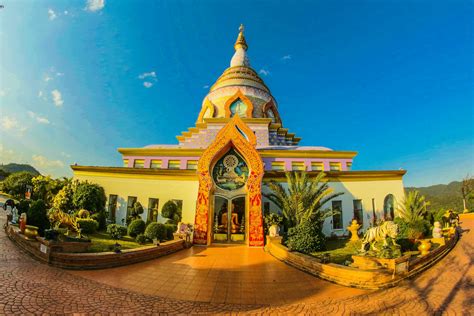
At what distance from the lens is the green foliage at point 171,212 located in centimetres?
1484

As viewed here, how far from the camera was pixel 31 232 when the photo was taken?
8617 mm

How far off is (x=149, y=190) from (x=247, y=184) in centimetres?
752

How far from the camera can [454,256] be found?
951 centimetres

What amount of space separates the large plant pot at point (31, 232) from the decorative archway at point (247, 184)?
6.79 m

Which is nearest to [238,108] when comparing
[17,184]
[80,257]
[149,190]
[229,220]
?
[149,190]

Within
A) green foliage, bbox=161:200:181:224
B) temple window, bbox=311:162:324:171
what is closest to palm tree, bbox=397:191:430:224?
temple window, bbox=311:162:324:171

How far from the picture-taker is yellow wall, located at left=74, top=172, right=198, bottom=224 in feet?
52.1

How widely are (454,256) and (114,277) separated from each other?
12904mm

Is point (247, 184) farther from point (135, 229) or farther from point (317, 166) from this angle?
point (317, 166)

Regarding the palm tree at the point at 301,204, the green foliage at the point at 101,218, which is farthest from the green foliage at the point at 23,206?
the palm tree at the point at 301,204

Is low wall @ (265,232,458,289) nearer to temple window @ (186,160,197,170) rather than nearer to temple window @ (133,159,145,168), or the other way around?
temple window @ (186,160,197,170)

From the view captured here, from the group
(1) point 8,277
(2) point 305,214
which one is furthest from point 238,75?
(1) point 8,277

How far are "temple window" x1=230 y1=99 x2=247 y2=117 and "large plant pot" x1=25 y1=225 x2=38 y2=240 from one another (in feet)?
59.6

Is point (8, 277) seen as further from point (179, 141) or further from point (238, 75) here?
point (238, 75)
